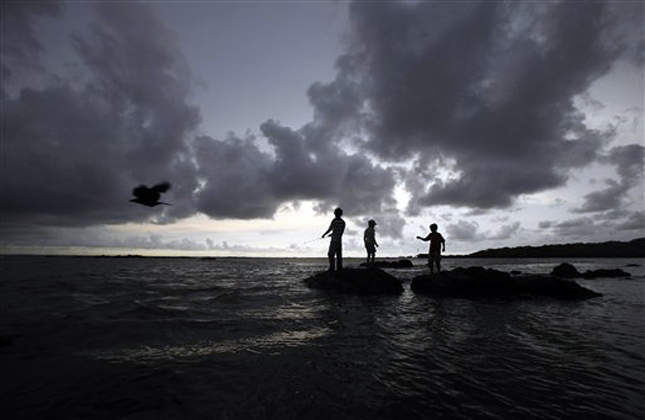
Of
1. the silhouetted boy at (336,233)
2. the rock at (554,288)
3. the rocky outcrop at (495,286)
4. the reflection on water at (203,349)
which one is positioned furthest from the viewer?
the silhouetted boy at (336,233)

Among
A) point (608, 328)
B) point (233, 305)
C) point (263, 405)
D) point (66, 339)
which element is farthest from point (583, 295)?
point (66, 339)

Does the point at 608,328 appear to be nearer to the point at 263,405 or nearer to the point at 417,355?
the point at 417,355

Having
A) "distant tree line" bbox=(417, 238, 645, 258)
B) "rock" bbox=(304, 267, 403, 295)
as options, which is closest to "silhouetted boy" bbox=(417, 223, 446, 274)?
"rock" bbox=(304, 267, 403, 295)

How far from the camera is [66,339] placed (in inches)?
275

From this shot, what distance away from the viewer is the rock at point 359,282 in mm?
16109

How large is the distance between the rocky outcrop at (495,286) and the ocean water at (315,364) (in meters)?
4.75

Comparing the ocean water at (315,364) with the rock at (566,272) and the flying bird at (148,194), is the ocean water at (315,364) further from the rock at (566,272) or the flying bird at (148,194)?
the rock at (566,272)

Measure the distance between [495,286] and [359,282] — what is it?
642 cm

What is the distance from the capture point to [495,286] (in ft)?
51.6

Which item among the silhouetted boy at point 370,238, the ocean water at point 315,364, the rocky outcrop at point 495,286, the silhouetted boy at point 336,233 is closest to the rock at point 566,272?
the rocky outcrop at point 495,286

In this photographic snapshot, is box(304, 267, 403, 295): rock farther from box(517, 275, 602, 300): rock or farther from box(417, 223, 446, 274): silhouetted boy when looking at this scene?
box(517, 275, 602, 300): rock

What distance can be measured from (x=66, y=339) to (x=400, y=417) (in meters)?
7.06

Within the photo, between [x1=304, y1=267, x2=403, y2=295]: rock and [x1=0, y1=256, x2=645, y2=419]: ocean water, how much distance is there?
545cm

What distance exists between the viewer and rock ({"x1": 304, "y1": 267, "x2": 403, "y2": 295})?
52.9 ft
